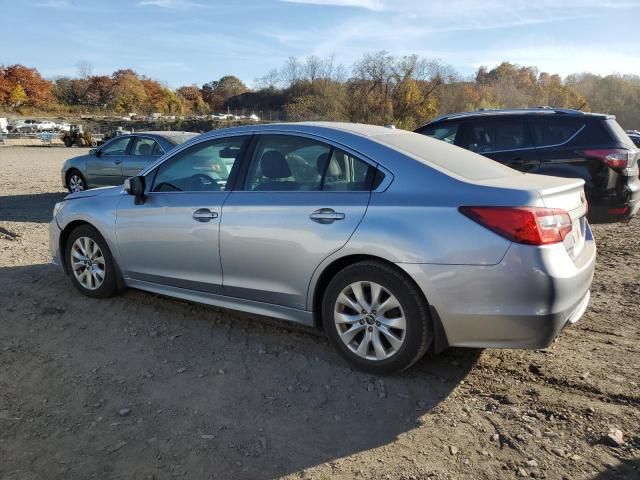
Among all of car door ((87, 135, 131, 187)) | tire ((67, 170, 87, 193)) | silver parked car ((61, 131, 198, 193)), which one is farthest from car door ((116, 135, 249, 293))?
tire ((67, 170, 87, 193))

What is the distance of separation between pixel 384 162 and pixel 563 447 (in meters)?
1.92

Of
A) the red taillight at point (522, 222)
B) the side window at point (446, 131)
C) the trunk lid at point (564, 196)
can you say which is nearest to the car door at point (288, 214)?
the red taillight at point (522, 222)

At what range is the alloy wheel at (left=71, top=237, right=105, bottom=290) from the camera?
4926 millimetres

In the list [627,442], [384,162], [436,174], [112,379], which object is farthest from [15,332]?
[627,442]

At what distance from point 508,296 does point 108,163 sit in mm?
10114

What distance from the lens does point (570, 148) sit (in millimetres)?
6691

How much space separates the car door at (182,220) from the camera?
4.16 m

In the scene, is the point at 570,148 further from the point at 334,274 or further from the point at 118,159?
the point at 118,159

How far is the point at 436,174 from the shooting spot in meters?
3.37

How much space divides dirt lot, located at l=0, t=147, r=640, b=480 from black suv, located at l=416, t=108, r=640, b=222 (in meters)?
2.17

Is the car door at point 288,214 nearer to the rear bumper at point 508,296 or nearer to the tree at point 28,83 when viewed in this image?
the rear bumper at point 508,296

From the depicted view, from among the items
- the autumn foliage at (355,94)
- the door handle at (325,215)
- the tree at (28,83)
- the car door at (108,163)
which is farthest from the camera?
the tree at (28,83)

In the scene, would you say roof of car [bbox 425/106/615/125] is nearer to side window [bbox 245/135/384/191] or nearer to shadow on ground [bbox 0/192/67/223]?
side window [bbox 245/135/384/191]

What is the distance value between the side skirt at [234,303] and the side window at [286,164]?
2.79 feet
